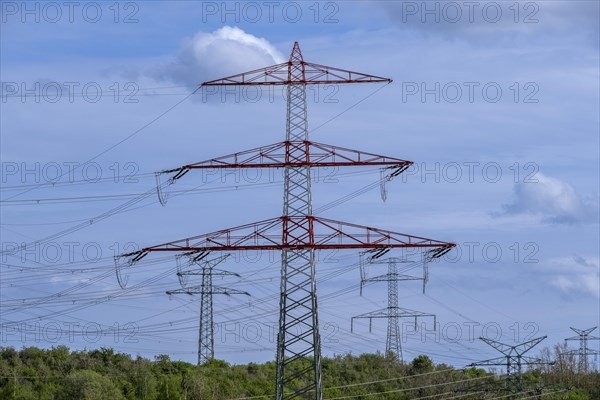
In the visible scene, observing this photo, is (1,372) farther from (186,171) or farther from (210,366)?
(186,171)

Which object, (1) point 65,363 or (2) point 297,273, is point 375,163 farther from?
(1) point 65,363

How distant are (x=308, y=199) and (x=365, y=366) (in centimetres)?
6940

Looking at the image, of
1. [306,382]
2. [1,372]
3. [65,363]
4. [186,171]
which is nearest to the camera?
[186,171]

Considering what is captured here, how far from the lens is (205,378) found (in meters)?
101

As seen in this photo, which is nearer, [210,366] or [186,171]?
[186,171]

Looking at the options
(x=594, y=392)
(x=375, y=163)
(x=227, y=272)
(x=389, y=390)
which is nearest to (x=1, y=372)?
(x=227, y=272)

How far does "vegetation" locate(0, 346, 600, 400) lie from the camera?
3701 inches

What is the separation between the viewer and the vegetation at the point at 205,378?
3701 inches

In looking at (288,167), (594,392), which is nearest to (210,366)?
(594,392)

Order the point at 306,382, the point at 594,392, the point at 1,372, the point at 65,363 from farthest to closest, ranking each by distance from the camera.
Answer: the point at 594,392 < the point at 306,382 < the point at 65,363 < the point at 1,372

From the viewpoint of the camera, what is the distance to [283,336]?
62.2 m

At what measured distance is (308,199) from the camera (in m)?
63.2

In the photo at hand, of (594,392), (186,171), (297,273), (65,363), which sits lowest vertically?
(594,392)

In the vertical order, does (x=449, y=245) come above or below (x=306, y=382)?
above
